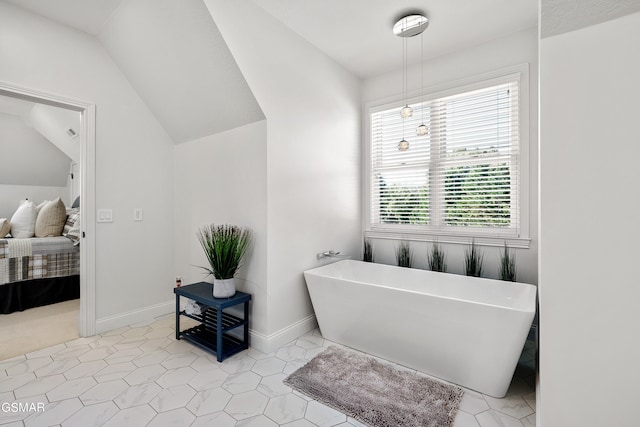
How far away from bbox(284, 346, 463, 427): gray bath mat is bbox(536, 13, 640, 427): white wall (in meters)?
0.60

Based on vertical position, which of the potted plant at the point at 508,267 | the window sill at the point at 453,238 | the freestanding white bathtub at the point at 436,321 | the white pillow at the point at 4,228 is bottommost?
the freestanding white bathtub at the point at 436,321

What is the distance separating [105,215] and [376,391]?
105 inches

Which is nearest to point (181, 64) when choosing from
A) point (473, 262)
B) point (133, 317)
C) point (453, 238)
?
point (133, 317)

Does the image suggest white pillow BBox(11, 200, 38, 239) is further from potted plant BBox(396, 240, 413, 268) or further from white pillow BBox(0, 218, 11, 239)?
potted plant BBox(396, 240, 413, 268)

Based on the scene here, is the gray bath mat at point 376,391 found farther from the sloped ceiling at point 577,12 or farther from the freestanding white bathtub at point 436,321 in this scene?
the sloped ceiling at point 577,12

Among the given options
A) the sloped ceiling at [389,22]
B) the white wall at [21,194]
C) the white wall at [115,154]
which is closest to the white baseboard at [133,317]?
the white wall at [115,154]

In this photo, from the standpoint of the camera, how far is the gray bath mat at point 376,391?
1.59 meters

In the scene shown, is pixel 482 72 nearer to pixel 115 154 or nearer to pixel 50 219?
pixel 115 154

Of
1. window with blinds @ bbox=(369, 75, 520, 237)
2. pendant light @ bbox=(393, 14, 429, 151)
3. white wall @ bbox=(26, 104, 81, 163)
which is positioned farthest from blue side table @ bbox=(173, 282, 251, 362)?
white wall @ bbox=(26, 104, 81, 163)

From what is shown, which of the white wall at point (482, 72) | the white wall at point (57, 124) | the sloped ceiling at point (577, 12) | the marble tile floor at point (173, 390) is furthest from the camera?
the white wall at point (57, 124)

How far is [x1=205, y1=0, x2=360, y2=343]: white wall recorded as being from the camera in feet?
7.44

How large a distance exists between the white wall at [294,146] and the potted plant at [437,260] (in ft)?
2.80

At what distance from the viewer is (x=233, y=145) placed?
257 centimetres

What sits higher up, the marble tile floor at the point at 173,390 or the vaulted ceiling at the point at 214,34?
the vaulted ceiling at the point at 214,34
